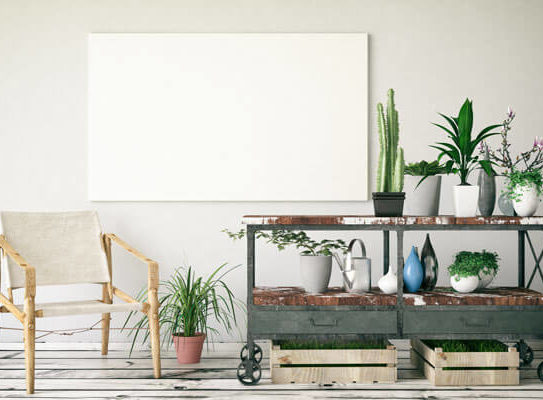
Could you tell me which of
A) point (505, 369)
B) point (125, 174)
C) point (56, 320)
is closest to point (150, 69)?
point (125, 174)

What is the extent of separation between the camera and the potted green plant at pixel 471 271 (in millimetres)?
2779

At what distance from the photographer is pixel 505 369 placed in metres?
2.69

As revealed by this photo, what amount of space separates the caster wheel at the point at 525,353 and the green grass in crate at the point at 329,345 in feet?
2.76

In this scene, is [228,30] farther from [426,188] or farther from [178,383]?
[178,383]

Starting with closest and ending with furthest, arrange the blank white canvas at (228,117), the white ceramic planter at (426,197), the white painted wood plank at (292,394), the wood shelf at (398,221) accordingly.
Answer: the white painted wood plank at (292,394) < the wood shelf at (398,221) < the white ceramic planter at (426,197) < the blank white canvas at (228,117)

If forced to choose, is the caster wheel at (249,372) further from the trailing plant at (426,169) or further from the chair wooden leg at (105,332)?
the trailing plant at (426,169)

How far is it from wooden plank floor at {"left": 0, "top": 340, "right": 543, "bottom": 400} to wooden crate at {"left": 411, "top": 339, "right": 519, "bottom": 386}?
34 millimetres

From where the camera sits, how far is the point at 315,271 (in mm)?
2807

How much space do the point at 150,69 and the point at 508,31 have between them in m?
2.22

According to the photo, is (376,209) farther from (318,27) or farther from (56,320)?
(56,320)

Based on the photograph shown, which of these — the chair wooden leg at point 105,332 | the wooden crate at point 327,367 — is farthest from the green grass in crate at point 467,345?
the chair wooden leg at point 105,332

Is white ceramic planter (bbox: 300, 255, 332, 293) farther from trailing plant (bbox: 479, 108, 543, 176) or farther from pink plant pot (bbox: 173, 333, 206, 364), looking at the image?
trailing plant (bbox: 479, 108, 543, 176)

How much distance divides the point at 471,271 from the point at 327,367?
0.84 metres

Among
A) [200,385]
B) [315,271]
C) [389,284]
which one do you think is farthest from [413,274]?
[200,385]
